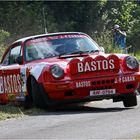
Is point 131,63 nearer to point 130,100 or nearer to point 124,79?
point 124,79

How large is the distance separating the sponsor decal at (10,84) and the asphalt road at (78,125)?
988 mm

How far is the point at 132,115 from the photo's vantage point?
10.1m

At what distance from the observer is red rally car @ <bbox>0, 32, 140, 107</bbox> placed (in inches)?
427

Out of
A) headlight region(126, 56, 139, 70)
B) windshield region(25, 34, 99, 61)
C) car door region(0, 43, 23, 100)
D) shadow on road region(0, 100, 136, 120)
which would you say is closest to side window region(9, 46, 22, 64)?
car door region(0, 43, 23, 100)

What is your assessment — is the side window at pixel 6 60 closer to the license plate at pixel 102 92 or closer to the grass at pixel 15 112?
the grass at pixel 15 112

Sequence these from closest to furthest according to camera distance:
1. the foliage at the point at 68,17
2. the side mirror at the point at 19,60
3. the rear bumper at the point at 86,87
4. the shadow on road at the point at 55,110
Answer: the rear bumper at the point at 86,87, the shadow on road at the point at 55,110, the side mirror at the point at 19,60, the foliage at the point at 68,17

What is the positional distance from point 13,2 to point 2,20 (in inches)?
59.4

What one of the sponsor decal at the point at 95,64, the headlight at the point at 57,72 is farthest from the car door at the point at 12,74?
the sponsor decal at the point at 95,64

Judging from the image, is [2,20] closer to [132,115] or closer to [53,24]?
[53,24]

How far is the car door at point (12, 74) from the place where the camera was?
12047mm

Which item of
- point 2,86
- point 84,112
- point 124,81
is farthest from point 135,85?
point 2,86

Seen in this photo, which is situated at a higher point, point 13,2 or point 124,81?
point 13,2

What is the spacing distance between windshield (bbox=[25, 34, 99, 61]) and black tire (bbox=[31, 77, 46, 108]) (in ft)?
2.90

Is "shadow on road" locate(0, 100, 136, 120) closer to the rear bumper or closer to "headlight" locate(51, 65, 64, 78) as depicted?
the rear bumper
